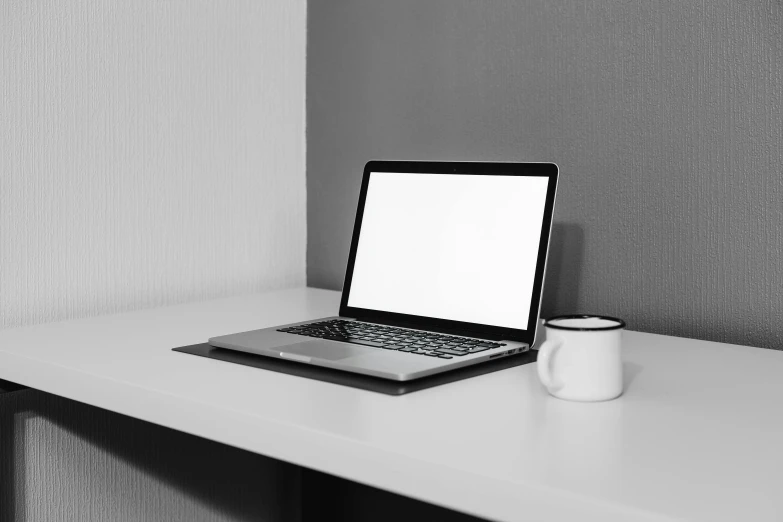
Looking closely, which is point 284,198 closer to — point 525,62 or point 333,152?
point 333,152

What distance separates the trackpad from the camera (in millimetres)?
851

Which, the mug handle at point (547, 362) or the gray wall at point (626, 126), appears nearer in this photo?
the mug handle at point (547, 362)

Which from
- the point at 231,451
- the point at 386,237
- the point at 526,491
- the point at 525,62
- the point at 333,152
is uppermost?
the point at 525,62

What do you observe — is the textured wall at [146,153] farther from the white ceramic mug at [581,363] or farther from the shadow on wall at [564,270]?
the white ceramic mug at [581,363]

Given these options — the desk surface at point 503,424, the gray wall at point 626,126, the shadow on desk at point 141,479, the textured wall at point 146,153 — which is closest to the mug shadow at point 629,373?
the desk surface at point 503,424

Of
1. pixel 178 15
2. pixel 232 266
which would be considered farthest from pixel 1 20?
pixel 232 266

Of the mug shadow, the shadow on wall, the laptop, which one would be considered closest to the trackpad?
the laptop

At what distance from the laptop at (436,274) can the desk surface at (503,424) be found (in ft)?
0.23

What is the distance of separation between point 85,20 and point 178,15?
166mm

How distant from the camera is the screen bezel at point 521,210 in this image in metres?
0.93

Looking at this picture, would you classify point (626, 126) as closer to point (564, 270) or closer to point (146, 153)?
point (564, 270)

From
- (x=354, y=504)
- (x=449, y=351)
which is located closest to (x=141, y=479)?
(x=354, y=504)

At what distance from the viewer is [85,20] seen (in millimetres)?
1124

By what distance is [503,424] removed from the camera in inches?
25.7
